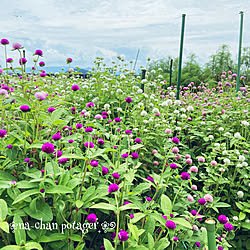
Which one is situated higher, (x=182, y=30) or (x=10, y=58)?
(x=182, y=30)

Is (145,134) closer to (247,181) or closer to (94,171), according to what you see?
(94,171)

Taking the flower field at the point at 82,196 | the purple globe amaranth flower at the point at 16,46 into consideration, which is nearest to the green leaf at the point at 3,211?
the flower field at the point at 82,196

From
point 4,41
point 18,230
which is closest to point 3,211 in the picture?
point 18,230

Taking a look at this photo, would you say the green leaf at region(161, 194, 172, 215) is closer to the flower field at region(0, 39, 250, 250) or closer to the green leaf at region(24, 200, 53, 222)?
the flower field at region(0, 39, 250, 250)

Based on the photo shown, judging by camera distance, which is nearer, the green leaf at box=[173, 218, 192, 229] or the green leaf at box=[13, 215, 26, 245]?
the green leaf at box=[13, 215, 26, 245]

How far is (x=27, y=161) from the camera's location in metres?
1.35

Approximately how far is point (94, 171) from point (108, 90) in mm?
1997

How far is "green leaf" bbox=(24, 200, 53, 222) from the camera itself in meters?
1.07

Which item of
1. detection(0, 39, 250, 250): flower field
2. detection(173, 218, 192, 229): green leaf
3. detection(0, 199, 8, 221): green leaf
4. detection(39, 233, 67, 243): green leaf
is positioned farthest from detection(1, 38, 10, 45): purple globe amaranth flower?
detection(173, 218, 192, 229): green leaf

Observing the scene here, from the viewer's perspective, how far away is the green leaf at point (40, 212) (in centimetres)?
107

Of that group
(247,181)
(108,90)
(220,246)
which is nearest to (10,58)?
(108,90)

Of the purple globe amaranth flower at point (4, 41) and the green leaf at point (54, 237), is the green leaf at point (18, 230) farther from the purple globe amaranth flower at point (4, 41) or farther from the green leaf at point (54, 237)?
the purple globe amaranth flower at point (4, 41)

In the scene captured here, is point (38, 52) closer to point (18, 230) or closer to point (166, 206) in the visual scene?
point (18, 230)

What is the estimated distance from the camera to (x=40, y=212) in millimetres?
1096
